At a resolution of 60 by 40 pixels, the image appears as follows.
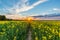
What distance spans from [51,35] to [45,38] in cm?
34

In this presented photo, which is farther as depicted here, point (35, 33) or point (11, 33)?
point (35, 33)

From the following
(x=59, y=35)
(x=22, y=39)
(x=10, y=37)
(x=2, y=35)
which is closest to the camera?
(x=2, y=35)

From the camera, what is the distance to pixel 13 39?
10203mm

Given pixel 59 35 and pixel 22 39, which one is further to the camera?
pixel 22 39

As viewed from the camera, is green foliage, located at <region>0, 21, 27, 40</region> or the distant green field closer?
green foliage, located at <region>0, 21, 27, 40</region>

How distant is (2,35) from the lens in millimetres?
8742

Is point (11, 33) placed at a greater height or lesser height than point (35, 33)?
greater

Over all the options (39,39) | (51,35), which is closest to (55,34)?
(51,35)

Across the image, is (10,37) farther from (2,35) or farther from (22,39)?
(22,39)

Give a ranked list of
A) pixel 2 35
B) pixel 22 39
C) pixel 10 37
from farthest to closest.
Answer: pixel 22 39, pixel 10 37, pixel 2 35

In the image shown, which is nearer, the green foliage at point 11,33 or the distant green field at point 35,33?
the green foliage at point 11,33

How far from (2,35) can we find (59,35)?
2521 millimetres

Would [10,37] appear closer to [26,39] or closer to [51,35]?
[51,35]

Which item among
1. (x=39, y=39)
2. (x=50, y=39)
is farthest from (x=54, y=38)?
(x=39, y=39)
